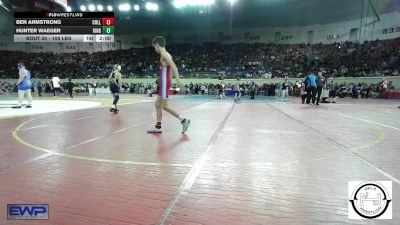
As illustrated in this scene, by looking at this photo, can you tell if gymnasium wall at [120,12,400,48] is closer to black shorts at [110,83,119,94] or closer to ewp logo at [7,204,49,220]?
black shorts at [110,83,119,94]

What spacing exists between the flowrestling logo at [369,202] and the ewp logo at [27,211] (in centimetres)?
255

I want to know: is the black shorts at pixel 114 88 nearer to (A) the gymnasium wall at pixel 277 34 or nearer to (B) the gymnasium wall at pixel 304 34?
(A) the gymnasium wall at pixel 277 34

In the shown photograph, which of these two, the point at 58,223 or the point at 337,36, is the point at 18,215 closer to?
the point at 58,223

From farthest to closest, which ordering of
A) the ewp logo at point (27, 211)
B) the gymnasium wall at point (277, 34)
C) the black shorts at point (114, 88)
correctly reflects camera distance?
the gymnasium wall at point (277, 34) → the black shorts at point (114, 88) → the ewp logo at point (27, 211)

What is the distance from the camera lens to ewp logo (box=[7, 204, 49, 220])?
267cm

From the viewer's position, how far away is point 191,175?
3.87m

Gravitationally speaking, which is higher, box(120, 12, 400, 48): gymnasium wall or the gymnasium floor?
box(120, 12, 400, 48): gymnasium wall
